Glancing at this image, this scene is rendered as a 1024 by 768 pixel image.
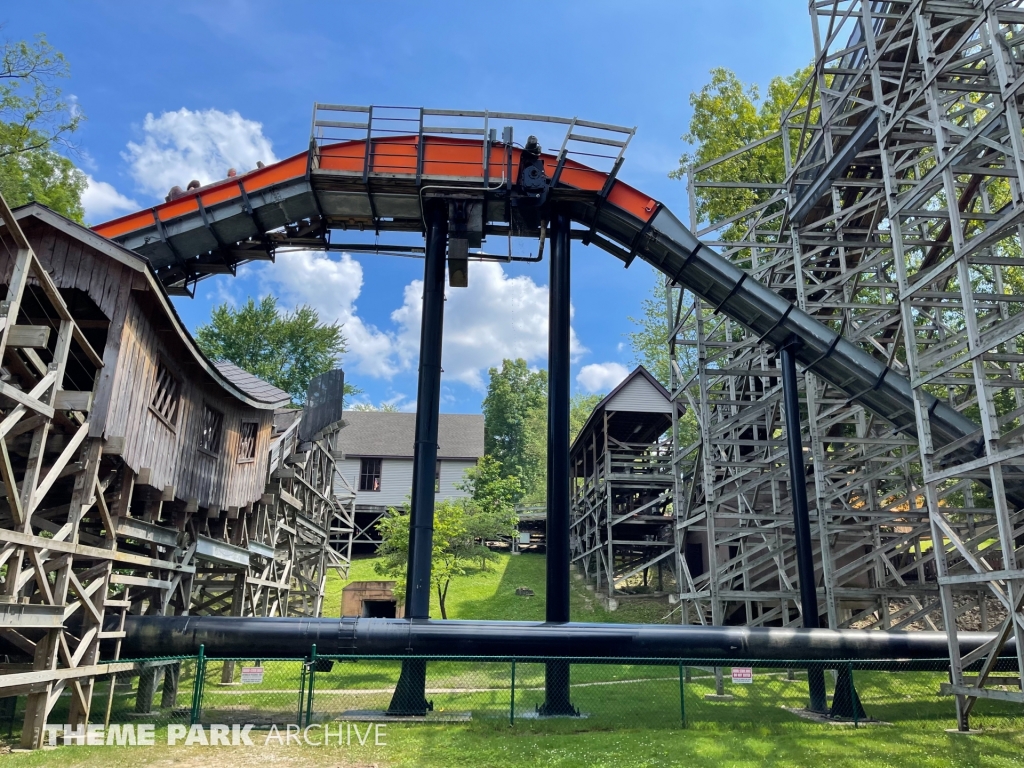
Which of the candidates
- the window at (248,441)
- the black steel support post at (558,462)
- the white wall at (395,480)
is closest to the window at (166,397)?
the window at (248,441)

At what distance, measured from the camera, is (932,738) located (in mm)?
10281

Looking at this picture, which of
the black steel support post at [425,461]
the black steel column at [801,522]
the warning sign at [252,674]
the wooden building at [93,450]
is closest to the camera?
the wooden building at [93,450]

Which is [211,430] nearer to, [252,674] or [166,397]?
[166,397]

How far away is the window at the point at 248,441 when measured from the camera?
16.4 metres

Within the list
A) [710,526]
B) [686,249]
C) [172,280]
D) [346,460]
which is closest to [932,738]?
[710,526]

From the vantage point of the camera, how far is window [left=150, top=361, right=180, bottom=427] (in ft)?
40.4

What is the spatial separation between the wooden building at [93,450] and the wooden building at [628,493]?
44.5 feet

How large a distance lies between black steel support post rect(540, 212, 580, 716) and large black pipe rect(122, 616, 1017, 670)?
0.50 metres

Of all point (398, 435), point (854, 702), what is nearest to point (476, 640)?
point (854, 702)

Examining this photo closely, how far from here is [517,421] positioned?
59.8 metres

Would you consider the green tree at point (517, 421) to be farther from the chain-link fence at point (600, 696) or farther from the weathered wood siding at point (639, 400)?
the chain-link fence at point (600, 696)

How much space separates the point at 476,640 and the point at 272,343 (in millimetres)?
37753

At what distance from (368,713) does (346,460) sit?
28936mm

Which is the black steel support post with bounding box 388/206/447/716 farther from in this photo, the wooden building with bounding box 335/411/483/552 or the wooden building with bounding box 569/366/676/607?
the wooden building with bounding box 335/411/483/552
